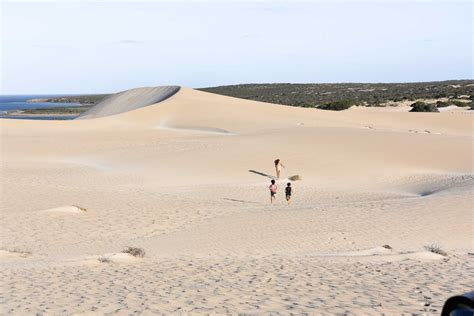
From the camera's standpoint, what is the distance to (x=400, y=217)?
673 inches

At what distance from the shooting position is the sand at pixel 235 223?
31.2 feet

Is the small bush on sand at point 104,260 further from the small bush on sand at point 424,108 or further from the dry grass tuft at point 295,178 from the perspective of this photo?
the small bush on sand at point 424,108

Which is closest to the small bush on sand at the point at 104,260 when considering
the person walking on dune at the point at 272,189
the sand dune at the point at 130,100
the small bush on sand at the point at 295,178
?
the person walking on dune at the point at 272,189

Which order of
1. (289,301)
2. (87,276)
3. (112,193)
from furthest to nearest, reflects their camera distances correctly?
(112,193), (87,276), (289,301)

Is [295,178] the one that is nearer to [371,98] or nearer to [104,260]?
[104,260]

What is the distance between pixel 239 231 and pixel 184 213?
298 cm

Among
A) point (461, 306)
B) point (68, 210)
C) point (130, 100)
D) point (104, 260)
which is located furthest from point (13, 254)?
point (130, 100)

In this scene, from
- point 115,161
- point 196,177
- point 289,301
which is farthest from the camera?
point 115,161

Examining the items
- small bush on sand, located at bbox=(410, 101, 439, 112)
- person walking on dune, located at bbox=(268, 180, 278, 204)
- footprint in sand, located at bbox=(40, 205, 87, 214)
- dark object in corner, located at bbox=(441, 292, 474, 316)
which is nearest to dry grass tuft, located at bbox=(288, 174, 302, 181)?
person walking on dune, located at bbox=(268, 180, 278, 204)

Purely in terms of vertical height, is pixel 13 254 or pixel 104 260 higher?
pixel 104 260

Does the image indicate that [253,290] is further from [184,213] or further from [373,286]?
[184,213]

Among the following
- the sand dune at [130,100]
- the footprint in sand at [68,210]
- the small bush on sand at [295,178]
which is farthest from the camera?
the sand dune at [130,100]

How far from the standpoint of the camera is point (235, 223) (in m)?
17.1

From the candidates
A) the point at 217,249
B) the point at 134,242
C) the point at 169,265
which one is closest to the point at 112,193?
the point at 134,242
